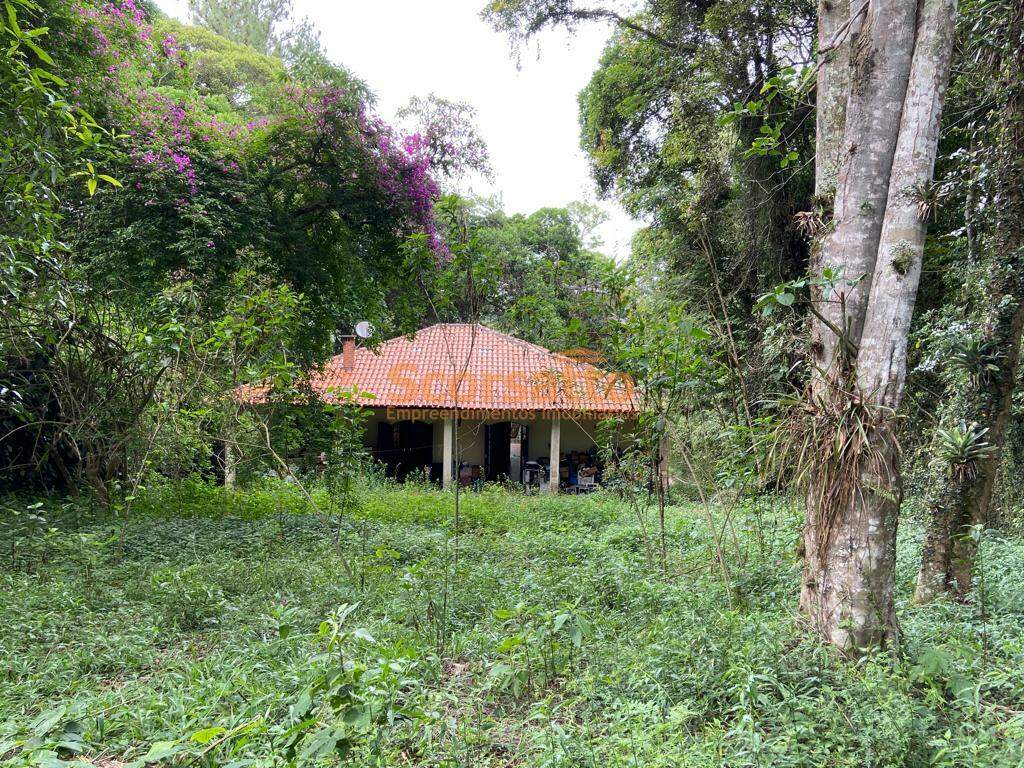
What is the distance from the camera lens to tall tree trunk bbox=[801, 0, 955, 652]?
9.53 ft

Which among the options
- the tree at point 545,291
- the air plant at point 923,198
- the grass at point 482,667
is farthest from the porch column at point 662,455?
the air plant at point 923,198

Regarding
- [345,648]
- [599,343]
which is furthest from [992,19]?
[345,648]

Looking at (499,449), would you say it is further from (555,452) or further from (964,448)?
(964,448)

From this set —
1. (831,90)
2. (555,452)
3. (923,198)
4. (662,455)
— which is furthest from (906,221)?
(555,452)

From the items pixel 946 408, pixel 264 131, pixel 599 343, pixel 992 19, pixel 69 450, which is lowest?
pixel 69 450

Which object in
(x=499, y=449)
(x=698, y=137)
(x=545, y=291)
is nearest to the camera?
(x=545, y=291)

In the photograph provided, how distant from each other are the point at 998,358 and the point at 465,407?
1057cm

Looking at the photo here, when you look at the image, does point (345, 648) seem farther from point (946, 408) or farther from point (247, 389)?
point (946, 408)

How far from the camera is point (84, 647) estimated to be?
3402mm

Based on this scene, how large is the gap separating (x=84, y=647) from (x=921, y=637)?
4444mm

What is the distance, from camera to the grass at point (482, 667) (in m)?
2.22

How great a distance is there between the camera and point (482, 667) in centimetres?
312

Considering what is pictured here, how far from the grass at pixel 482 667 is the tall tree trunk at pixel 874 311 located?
31cm

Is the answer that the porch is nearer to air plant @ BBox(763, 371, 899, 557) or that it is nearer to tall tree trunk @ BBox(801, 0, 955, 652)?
air plant @ BBox(763, 371, 899, 557)
